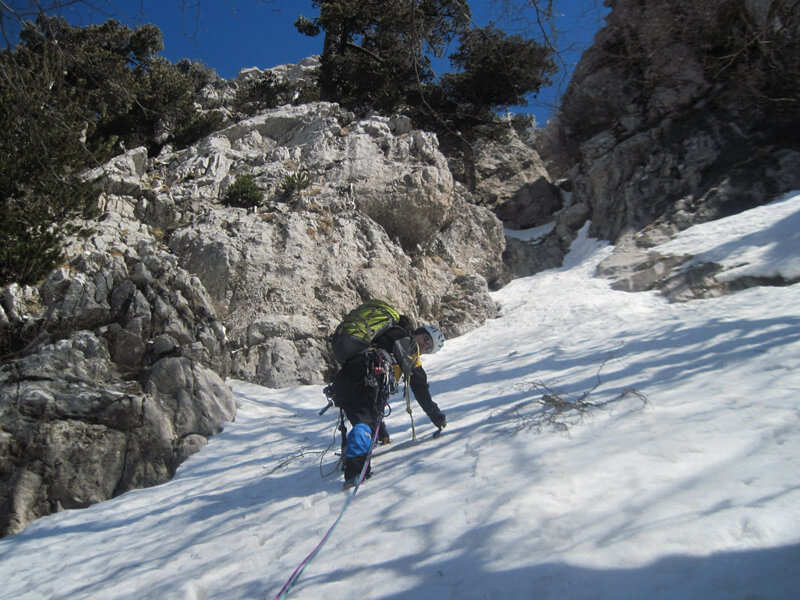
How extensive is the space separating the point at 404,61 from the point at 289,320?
6322 mm

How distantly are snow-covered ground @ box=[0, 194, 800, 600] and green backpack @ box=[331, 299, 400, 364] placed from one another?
108cm

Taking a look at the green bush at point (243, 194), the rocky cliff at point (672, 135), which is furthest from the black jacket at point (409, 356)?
the green bush at point (243, 194)

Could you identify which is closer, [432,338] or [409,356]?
[409,356]

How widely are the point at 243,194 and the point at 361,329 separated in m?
9.64

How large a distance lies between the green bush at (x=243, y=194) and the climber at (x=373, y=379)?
29.9ft

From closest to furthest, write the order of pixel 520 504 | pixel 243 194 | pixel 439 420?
pixel 520 504 < pixel 439 420 < pixel 243 194

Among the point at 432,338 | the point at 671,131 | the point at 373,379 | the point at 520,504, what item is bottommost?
the point at 520,504

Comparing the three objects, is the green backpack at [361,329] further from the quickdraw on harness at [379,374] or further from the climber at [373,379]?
the quickdraw on harness at [379,374]

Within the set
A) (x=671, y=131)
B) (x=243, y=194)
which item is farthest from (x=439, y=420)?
(x=671, y=131)

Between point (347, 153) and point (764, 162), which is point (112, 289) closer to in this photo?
point (347, 153)

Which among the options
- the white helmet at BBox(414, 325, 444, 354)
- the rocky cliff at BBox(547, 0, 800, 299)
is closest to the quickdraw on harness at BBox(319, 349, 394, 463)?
the white helmet at BBox(414, 325, 444, 354)

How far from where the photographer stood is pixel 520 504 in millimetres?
2416

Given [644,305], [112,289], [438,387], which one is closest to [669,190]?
[644,305]

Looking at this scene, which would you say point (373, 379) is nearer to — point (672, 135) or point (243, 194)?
point (243, 194)
